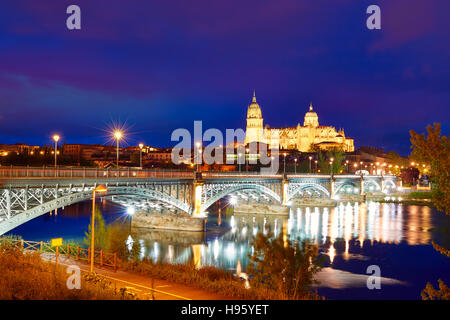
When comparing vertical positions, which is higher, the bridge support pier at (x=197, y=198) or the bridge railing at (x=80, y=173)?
the bridge railing at (x=80, y=173)

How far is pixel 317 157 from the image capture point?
161000mm

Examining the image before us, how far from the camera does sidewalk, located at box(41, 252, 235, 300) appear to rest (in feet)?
48.6

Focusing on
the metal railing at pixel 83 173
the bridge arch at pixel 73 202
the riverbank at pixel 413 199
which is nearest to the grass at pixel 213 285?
the bridge arch at pixel 73 202

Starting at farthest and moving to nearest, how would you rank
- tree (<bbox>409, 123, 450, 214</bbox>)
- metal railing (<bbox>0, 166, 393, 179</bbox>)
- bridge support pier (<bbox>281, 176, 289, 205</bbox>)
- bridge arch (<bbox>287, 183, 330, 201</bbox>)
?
bridge arch (<bbox>287, 183, 330, 201</bbox>) → bridge support pier (<bbox>281, 176, 289, 205</bbox>) → metal railing (<bbox>0, 166, 393, 179</bbox>) → tree (<bbox>409, 123, 450, 214</bbox>)

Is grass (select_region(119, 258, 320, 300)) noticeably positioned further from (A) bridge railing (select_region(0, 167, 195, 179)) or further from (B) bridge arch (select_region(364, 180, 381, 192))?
(B) bridge arch (select_region(364, 180, 381, 192))

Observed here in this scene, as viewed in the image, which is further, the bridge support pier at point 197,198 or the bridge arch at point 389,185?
the bridge arch at point 389,185

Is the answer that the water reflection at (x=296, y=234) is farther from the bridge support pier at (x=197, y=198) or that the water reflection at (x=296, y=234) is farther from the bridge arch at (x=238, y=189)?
the bridge arch at (x=238, y=189)

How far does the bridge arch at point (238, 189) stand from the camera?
4453cm

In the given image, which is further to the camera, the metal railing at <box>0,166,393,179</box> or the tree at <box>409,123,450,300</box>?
the metal railing at <box>0,166,393,179</box>

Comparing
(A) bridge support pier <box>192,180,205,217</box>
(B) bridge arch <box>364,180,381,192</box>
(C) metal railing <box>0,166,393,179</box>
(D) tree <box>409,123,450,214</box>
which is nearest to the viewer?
(D) tree <box>409,123,450,214</box>

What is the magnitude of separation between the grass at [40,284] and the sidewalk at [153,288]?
1042 mm

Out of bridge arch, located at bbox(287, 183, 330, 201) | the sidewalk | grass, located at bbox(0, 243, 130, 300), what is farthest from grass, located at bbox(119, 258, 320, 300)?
bridge arch, located at bbox(287, 183, 330, 201)

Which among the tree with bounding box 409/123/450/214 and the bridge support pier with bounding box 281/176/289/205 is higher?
the tree with bounding box 409/123/450/214
